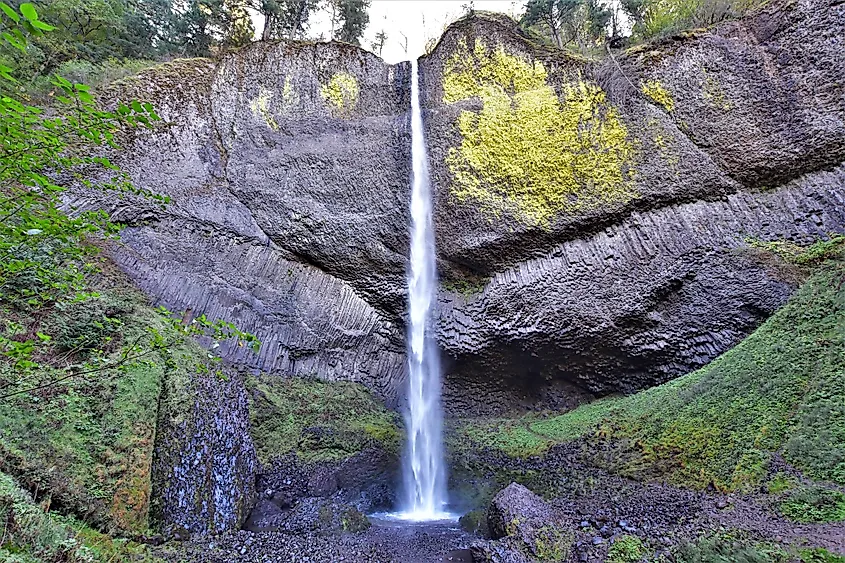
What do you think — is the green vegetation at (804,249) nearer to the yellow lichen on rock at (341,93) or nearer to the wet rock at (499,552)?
the wet rock at (499,552)

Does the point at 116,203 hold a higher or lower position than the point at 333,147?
lower

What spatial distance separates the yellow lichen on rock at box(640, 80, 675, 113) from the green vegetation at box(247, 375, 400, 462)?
10659 millimetres

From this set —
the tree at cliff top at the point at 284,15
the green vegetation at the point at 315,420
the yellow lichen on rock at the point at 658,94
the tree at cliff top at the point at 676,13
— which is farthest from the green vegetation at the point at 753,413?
the tree at cliff top at the point at 284,15

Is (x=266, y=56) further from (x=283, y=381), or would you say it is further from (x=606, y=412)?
(x=606, y=412)

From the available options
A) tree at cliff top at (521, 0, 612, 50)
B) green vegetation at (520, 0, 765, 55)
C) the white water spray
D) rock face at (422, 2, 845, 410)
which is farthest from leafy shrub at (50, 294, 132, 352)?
tree at cliff top at (521, 0, 612, 50)

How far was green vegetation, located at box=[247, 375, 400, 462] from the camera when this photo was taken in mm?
9672

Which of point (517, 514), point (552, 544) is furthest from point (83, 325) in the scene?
point (552, 544)

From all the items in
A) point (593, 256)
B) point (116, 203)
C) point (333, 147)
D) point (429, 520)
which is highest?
point (333, 147)

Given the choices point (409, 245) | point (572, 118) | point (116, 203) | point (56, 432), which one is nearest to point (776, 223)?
point (572, 118)

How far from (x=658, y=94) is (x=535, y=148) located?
3.38 m

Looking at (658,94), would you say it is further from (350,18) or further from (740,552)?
(350,18)

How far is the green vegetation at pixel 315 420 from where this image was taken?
967 centimetres

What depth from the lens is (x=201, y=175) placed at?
12.6 metres

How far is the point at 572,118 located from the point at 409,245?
571cm
